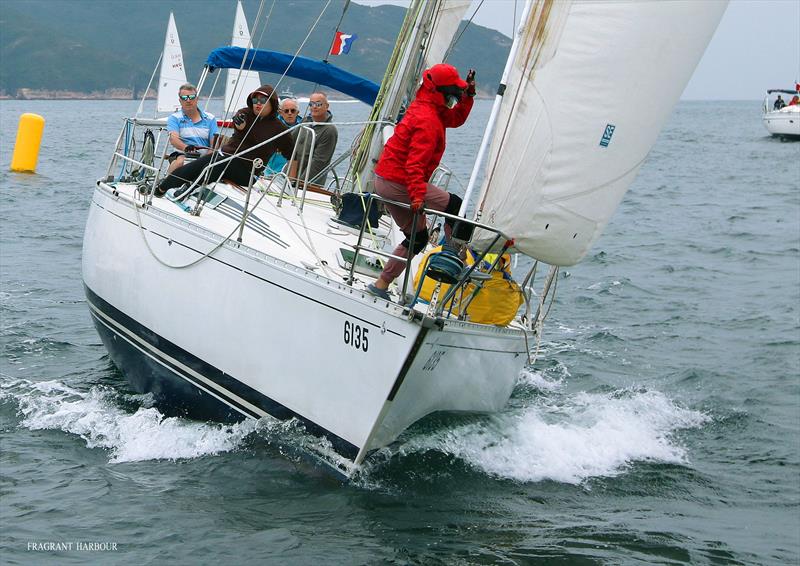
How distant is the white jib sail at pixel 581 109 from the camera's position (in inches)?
245

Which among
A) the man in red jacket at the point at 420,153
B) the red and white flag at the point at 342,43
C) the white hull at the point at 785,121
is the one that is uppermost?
the white hull at the point at 785,121

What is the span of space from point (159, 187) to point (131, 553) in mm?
3840

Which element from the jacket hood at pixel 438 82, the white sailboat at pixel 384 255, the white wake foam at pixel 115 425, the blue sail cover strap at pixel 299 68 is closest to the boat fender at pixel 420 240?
the white sailboat at pixel 384 255

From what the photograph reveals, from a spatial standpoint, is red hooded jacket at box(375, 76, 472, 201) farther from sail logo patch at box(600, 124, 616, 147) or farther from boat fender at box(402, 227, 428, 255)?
sail logo patch at box(600, 124, 616, 147)

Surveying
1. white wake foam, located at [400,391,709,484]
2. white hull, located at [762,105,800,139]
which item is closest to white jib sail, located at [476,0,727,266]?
white wake foam, located at [400,391,709,484]

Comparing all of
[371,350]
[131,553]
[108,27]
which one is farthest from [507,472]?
[108,27]

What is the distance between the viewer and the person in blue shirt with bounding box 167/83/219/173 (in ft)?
32.9

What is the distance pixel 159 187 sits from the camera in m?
9.22

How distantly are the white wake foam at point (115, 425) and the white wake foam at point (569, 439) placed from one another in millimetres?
1498

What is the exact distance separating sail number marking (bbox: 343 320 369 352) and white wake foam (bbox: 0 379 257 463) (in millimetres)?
1289

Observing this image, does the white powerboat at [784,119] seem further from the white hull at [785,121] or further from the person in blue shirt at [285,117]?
the person in blue shirt at [285,117]

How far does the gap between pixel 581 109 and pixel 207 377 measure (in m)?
3.66

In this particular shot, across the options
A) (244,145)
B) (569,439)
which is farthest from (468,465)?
(244,145)

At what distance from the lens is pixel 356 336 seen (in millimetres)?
6973
